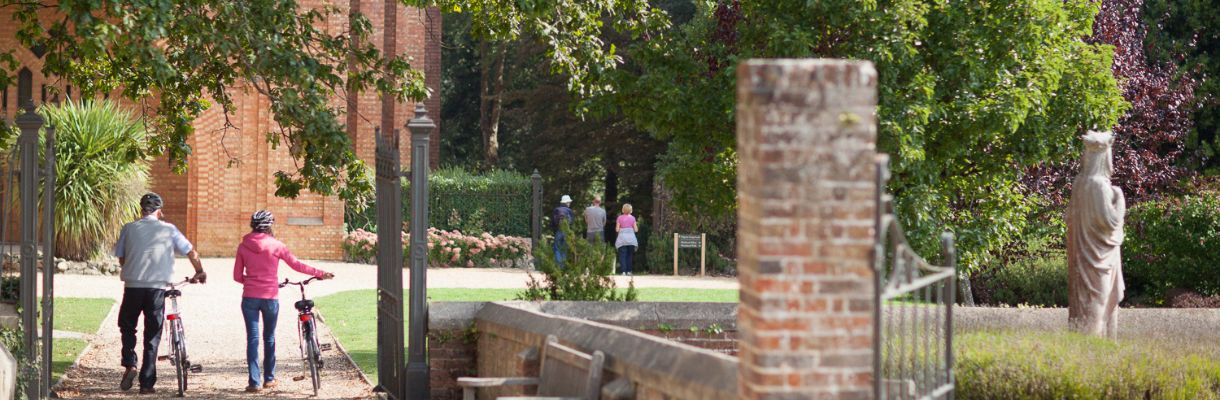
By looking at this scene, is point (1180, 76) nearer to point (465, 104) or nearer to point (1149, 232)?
point (1149, 232)

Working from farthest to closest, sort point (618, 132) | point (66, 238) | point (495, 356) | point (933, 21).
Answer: point (618, 132), point (66, 238), point (933, 21), point (495, 356)

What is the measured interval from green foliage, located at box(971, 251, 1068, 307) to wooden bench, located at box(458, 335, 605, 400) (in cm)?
1212

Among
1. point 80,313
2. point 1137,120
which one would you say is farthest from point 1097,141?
point 1137,120

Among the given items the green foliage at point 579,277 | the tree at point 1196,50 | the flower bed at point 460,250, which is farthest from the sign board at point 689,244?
the green foliage at point 579,277

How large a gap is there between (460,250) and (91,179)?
24.0 feet

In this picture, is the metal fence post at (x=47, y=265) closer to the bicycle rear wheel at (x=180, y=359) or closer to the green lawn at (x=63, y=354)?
the bicycle rear wheel at (x=180, y=359)

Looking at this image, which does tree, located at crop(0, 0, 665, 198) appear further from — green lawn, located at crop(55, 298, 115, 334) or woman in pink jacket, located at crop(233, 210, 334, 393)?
green lawn, located at crop(55, 298, 115, 334)

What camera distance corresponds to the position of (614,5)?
1397 centimetres

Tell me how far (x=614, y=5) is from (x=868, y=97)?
9300 millimetres

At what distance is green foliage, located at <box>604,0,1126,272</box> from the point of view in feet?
42.2

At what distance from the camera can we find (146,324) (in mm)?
11227

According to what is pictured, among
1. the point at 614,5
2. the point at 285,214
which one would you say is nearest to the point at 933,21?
the point at 614,5

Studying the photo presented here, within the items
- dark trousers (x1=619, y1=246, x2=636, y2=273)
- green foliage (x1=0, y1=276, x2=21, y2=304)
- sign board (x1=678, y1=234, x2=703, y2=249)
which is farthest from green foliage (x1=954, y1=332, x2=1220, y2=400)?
dark trousers (x1=619, y1=246, x2=636, y2=273)

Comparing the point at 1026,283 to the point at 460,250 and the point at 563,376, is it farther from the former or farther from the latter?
the point at 563,376
